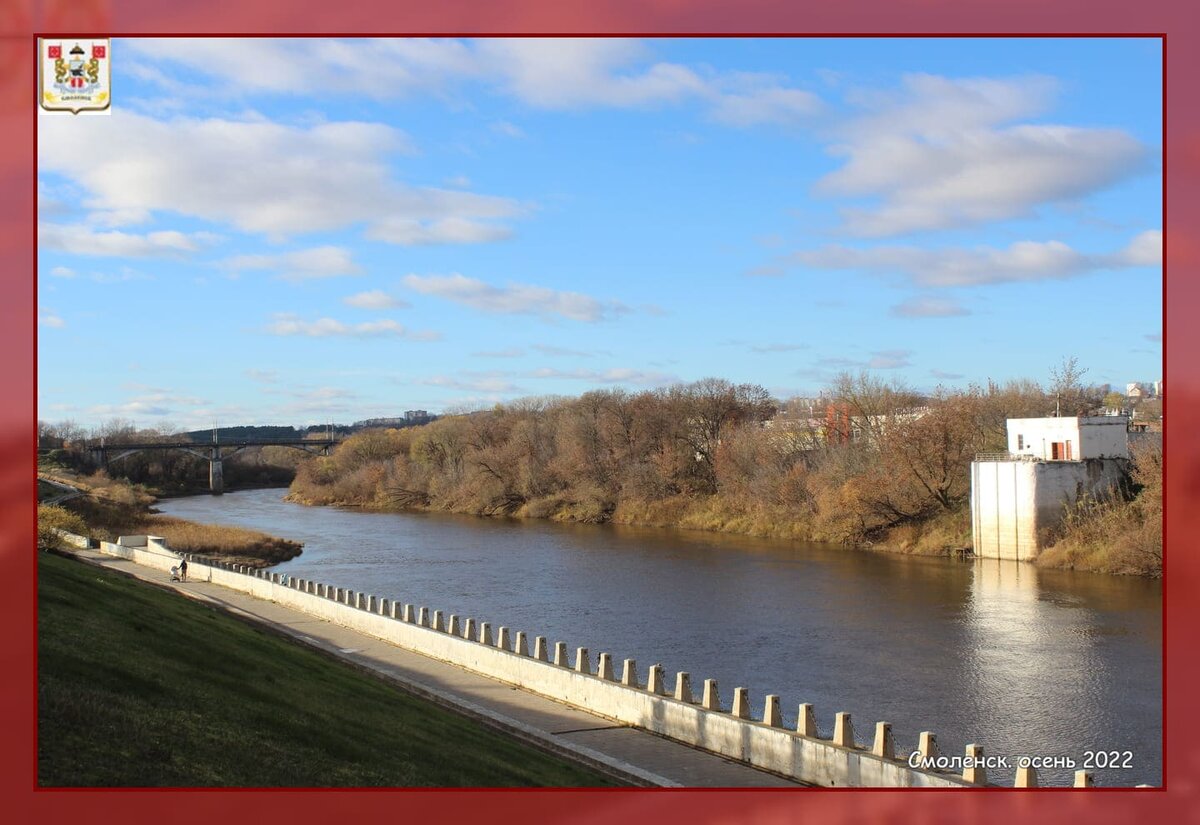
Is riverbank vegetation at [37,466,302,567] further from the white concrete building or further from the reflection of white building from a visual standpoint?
the white concrete building

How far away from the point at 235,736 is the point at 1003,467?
36085 mm

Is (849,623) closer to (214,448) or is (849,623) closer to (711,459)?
(711,459)

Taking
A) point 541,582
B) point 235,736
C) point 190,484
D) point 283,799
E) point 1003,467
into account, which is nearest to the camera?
point 283,799

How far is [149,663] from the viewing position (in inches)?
464

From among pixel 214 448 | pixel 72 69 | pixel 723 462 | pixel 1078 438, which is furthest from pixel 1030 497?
pixel 214 448

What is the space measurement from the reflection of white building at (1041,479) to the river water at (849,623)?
1.83 metres

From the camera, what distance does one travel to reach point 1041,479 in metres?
39.5

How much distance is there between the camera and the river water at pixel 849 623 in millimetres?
17797

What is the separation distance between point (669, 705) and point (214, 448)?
76.2m

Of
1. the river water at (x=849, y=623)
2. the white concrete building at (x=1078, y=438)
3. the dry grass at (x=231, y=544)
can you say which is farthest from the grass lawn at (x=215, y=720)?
the white concrete building at (x=1078, y=438)

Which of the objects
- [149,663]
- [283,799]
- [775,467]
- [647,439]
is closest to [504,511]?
[647,439]

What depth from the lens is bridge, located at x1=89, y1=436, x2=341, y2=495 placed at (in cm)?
A: 7569

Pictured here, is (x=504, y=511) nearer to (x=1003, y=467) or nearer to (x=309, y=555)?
(x=309, y=555)

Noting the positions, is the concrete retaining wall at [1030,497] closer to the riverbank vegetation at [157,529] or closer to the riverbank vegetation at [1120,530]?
the riverbank vegetation at [1120,530]
